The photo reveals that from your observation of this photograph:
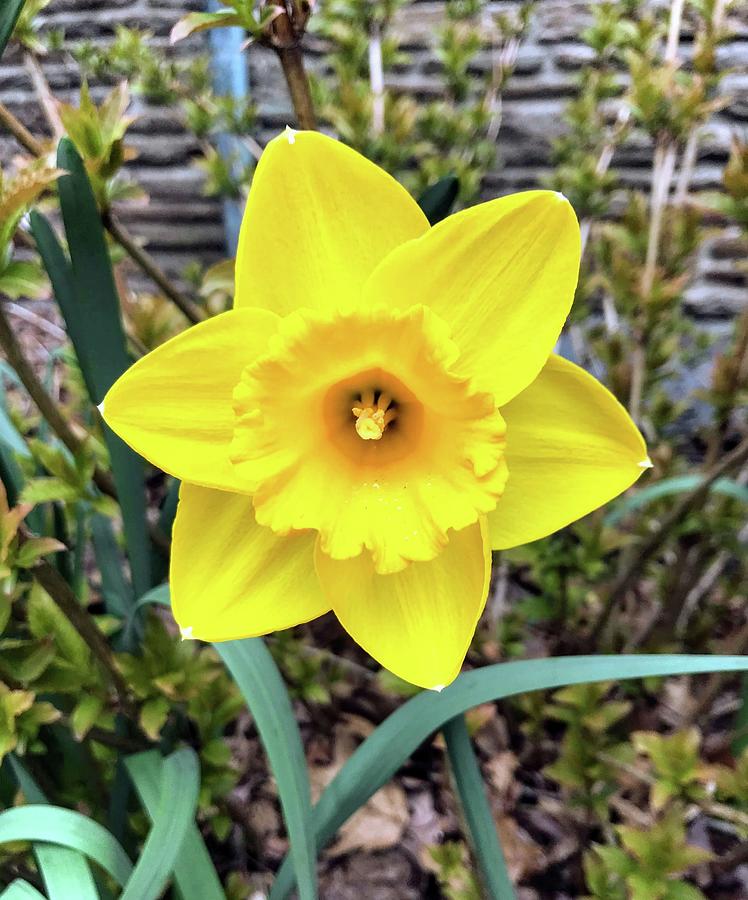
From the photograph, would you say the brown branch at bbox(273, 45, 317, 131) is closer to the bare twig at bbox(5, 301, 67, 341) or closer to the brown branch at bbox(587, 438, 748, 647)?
the brown branch at bbox(587, 438, 748, 647)

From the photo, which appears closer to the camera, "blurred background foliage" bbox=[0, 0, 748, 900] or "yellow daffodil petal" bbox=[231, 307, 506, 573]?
"yellow daffodil petal" bbox=[231, 307, 506, 573]

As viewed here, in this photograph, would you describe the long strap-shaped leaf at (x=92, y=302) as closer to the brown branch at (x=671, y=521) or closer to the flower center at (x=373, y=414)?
the flower center at (x=373, y=414)

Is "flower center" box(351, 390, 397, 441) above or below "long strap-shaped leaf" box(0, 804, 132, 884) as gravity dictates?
above

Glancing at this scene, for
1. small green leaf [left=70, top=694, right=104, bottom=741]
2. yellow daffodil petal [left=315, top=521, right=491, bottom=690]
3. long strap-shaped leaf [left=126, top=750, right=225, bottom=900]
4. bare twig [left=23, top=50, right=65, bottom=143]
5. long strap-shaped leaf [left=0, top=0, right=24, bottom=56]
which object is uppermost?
long strap-shaped leaf [left=0, top=0, right=24, bottom=56]

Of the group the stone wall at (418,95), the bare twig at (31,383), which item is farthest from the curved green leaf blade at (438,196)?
the stone wall at (418,95)

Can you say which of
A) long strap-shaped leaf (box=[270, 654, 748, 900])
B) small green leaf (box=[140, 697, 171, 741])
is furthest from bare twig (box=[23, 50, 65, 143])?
long strap-shaped leaf (box=[270, 654, 748, 900])

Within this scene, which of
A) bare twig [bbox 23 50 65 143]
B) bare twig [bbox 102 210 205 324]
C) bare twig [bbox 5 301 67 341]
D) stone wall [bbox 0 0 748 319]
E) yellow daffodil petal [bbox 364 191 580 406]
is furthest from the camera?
bare twig [bbox 5 301 67 341]

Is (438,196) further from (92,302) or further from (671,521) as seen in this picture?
(671,521)

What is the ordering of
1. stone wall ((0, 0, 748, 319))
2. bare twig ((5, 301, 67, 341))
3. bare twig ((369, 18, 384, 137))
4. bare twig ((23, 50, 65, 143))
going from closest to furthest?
bare twig ((23, 50, 65, 143)) < bare twig ((369, 18, 384, 137)) < stone wall ((0, 0, 748, 319)) < bare twig ((5, 301, 67, 341))

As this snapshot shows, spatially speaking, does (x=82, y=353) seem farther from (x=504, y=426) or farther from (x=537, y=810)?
(x=537, y=810)
